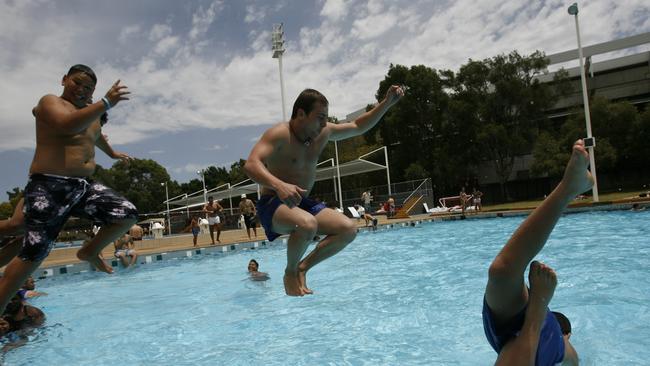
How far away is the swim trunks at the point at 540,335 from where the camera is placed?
271 centimetres

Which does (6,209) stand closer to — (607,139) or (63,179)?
(607,139)

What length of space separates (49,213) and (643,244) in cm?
1273

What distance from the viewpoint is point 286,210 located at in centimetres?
352

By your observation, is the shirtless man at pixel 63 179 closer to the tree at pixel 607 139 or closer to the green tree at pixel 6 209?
the tree at pixel 607 139

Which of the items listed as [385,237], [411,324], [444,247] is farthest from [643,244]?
[385,237]

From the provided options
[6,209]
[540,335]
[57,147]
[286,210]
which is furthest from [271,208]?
[6,209]

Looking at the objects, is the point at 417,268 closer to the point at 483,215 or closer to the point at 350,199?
the point at 483,215

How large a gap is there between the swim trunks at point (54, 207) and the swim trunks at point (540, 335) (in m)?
2.63

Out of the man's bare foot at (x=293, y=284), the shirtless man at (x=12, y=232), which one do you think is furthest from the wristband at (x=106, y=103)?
the man's bare foot at (x=293, y=284)

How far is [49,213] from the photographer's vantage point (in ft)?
10.7

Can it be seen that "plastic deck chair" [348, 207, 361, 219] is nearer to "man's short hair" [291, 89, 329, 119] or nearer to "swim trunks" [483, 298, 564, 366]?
"man's short hair" [291, 89, 329, 119]

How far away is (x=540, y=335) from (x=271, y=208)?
82.2 inches

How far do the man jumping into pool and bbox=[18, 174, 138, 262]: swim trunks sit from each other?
263 cm

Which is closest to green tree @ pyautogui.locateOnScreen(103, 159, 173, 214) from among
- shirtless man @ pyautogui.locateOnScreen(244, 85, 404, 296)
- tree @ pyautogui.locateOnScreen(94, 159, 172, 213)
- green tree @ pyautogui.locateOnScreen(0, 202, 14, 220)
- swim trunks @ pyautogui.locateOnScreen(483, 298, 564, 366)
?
tree @ pyautogui.locateOnScreen(94, 159, 172, 213)
